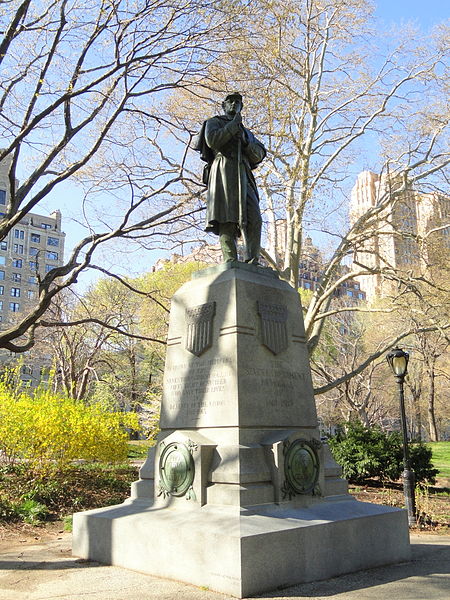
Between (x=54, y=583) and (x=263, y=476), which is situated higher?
(x=263, y=476)

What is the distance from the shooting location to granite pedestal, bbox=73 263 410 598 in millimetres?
5578

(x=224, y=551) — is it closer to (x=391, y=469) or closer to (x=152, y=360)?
(x=391, y=469)

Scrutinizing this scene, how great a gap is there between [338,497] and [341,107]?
650 inches

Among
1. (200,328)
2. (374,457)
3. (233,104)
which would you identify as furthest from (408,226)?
(200,328)

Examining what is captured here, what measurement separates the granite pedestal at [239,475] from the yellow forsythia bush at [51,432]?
5.56m

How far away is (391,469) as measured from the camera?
52.9 ft

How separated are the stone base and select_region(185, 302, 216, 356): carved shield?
6.37 feet

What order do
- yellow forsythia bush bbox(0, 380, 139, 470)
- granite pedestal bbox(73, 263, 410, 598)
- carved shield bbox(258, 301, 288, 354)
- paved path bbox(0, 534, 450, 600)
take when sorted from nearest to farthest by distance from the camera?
1. paved path bbox(0, 534, 450, 600)
2. granite pedestal bbox(73, 263, 410, 598)
3. carved shield bbox(258, 301, 288, 354)
4. yellow forsythia bush bbox(0, 380, 139, 470)

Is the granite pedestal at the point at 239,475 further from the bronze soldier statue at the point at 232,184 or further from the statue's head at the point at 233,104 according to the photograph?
the statue's head at the point at 233,104

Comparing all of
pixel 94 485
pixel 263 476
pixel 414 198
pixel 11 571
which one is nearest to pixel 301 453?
pixel 263 476

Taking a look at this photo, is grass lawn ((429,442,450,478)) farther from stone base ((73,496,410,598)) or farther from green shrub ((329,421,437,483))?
stone base ((73,496,410,598))

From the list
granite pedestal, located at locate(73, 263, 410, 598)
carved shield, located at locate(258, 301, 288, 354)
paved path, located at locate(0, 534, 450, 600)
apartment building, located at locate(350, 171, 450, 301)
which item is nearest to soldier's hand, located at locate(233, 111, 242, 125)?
granite pedestal, located at locate(73, 263, 410, 598)

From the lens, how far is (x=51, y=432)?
1245 centimetres

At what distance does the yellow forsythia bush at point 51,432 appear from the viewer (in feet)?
40.2
